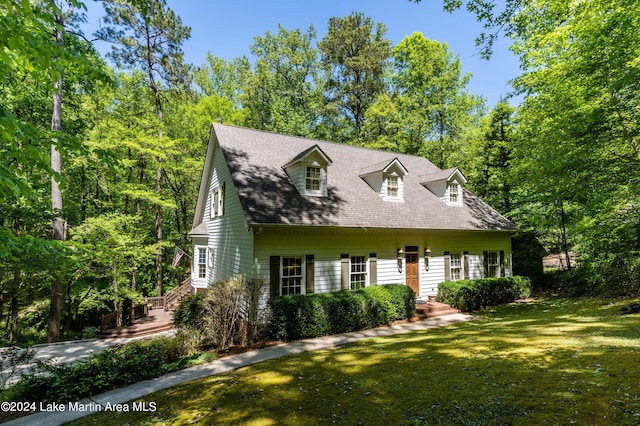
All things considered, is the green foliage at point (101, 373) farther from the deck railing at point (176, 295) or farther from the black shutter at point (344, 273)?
the deck railing at point (176, 295)

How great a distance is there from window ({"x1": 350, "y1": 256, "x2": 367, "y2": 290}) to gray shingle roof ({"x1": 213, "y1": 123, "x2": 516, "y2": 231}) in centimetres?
177

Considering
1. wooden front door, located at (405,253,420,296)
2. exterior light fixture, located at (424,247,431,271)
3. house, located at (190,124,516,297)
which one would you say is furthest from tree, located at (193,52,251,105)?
exterior light fixture, located at (424,247,431,271)

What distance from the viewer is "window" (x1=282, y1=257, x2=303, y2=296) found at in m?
12.1

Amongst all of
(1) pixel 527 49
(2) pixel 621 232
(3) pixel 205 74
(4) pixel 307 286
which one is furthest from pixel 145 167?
(2) pixel 621 232

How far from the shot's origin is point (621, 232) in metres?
12.0

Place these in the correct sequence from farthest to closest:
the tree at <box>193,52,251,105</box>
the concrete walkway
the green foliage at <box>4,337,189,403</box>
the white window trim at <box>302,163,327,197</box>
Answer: the tree at <box>193,52,251,105</box> → the white window trim at <box>302,163,327,197</box> → the green foliage at <box>4,337,189,403</box> → the concrete walkway

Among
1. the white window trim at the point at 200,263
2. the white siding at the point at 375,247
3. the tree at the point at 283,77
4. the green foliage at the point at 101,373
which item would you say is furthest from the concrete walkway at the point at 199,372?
the tree at the point at 283,77

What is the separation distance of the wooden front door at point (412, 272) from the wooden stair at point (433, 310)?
1.07 meters

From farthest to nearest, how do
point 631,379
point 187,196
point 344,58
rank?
1. point 344,58
2. point 187,196
3. point 631,379

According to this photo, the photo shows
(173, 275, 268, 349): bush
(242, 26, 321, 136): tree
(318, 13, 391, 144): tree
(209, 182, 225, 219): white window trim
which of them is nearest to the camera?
(173, 275, 268, 349): bush

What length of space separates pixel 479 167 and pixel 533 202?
547cm

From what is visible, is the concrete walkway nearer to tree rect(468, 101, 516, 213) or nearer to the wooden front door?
the wooden front door

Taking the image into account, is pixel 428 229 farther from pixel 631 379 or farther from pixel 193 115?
pixel 193 115

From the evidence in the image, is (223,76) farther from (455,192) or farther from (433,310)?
(433,310)
